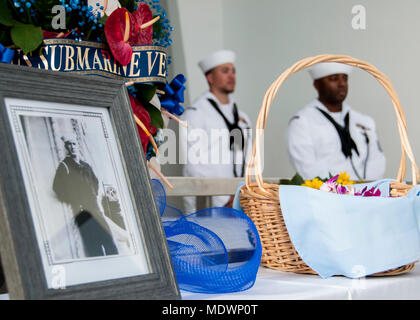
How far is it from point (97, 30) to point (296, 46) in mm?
4177

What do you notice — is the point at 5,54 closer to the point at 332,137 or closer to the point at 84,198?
the point at 84,198

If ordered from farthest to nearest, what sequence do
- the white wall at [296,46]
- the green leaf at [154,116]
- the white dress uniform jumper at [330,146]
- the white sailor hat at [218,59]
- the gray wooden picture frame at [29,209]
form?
the white wall at [296,46], the white sailor hat at [218,59], the white dress uniform jumper at [330,146], the green leaf at [154,116], the gray wooden picture frame at [29,209]

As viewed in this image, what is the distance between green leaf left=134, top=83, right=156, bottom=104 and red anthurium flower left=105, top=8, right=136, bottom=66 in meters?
0.03

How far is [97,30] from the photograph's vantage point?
46 cm

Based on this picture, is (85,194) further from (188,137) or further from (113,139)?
(188,137)

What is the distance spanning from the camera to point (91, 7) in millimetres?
453

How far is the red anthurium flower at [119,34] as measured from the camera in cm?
44

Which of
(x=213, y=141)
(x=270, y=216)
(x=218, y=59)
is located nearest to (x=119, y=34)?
(x=270, y=216)

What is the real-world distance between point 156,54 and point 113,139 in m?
0.12

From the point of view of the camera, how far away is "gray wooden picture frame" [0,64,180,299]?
0.29m

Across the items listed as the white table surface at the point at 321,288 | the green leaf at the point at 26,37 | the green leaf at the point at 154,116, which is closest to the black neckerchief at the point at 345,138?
the white table surface at the point at 321,288

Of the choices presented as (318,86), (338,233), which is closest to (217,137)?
(318,86)

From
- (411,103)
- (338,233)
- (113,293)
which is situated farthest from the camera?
(411,103)

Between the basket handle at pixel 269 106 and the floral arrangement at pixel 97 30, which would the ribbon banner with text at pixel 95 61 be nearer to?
the floral arrangement at pixel 97 30
